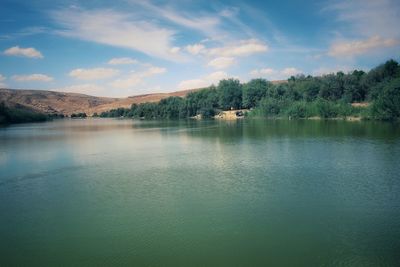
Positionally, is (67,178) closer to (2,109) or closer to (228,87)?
(2,109)

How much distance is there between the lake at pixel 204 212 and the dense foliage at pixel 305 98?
Result: 1856 inches

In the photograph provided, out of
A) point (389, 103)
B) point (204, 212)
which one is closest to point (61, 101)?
point (389, 103)

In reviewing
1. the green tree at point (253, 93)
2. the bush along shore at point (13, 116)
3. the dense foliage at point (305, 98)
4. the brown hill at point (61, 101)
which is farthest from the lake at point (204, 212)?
the brown hill at point (61, 101)

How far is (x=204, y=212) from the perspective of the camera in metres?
12.9

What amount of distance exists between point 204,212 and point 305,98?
286ft

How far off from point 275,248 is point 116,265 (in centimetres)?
458

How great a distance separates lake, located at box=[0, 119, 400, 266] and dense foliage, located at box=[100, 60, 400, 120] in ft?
155

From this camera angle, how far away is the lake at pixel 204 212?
9.59 meters

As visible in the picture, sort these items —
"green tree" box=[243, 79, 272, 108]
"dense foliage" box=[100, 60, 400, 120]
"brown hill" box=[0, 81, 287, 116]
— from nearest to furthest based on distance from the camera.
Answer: "dense foliage" box=[100, 60, 400, 120] < "green tree" box=[243, 79, 272, 108] < "brown hill" box=[0, 81, 287, 116]

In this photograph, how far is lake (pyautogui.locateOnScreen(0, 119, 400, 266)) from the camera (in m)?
9.59

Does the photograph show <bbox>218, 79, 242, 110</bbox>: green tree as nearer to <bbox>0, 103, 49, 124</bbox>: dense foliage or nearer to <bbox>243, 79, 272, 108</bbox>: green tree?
<bbox>243, 79, 272, 108</bbox>: green tree

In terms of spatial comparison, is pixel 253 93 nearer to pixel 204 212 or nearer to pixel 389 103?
pixel 389 103

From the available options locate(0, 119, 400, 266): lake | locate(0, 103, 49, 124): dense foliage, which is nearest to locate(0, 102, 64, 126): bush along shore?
locate(0, 103, 49, 124): dense foliage

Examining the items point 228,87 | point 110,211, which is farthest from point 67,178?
point 228,87
